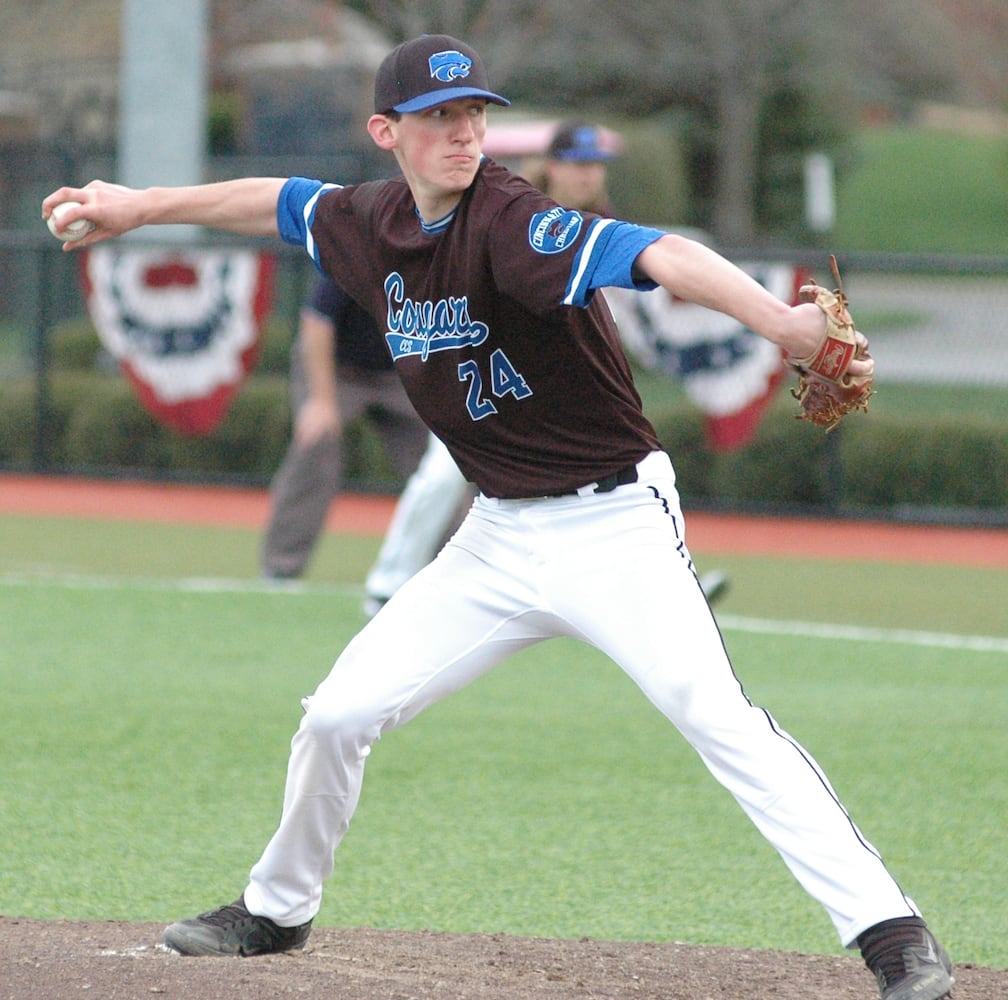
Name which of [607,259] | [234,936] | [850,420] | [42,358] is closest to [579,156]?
[607,259]

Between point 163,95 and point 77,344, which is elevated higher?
point 163,95

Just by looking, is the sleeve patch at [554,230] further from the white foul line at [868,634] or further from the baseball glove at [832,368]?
the white foul line at [868,634]

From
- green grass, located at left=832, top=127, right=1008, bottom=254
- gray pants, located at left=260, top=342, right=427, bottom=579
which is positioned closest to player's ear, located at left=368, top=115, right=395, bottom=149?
gray pants, located at left=260, top=342, right=427, bottom=579

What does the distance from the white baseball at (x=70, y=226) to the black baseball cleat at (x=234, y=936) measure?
5.08ft

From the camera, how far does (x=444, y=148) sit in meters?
3.97

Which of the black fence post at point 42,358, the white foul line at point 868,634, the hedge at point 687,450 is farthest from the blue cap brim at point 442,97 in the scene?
the black fence post at point 42,358

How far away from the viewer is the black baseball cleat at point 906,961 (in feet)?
11.7

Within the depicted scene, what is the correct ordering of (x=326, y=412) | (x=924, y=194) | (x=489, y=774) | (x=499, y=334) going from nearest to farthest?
1. (x=499, y=334)
2. (x=489, y=774)
3. (x=326, y=412)
4. (x=924, y=194)

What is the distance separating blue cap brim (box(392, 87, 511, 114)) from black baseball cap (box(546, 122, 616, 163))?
3863mm

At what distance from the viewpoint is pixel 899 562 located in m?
11.2

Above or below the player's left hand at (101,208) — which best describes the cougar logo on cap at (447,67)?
above

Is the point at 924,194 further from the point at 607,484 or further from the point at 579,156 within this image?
the point at 607,484

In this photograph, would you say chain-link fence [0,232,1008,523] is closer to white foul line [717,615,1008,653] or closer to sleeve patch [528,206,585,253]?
white foul line [717,615,1008,653]

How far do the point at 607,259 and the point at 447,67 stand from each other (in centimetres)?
68
